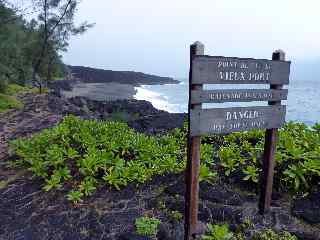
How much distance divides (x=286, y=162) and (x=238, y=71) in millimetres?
2584

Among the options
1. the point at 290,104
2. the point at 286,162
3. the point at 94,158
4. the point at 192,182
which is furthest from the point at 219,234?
the point at 290,104

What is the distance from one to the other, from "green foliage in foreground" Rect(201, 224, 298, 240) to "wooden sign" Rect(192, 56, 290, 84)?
6.49 feet

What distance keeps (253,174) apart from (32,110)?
15.7m

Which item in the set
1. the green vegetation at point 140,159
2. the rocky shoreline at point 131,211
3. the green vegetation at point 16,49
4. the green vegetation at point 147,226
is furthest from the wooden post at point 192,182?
the green vegetation at point 16,49

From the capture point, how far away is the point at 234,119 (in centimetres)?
563

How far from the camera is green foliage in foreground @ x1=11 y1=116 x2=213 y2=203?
7379 mm

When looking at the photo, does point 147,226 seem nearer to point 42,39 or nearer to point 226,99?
point 226,99

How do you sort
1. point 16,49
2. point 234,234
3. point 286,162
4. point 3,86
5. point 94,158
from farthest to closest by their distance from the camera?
point 16,49 → point 3,86 → point 94,158 → point 286,162 → point 234,234

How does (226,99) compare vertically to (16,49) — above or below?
below

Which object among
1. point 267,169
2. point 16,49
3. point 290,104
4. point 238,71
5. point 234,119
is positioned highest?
point 16,49

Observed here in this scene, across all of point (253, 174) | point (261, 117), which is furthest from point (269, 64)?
point (253, 174)

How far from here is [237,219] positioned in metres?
6.13

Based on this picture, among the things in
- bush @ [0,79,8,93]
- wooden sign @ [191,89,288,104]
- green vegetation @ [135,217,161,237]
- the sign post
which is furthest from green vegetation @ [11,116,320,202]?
bush @ [0,79,8,93]

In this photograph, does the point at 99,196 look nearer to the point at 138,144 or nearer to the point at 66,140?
the point at 138,144
